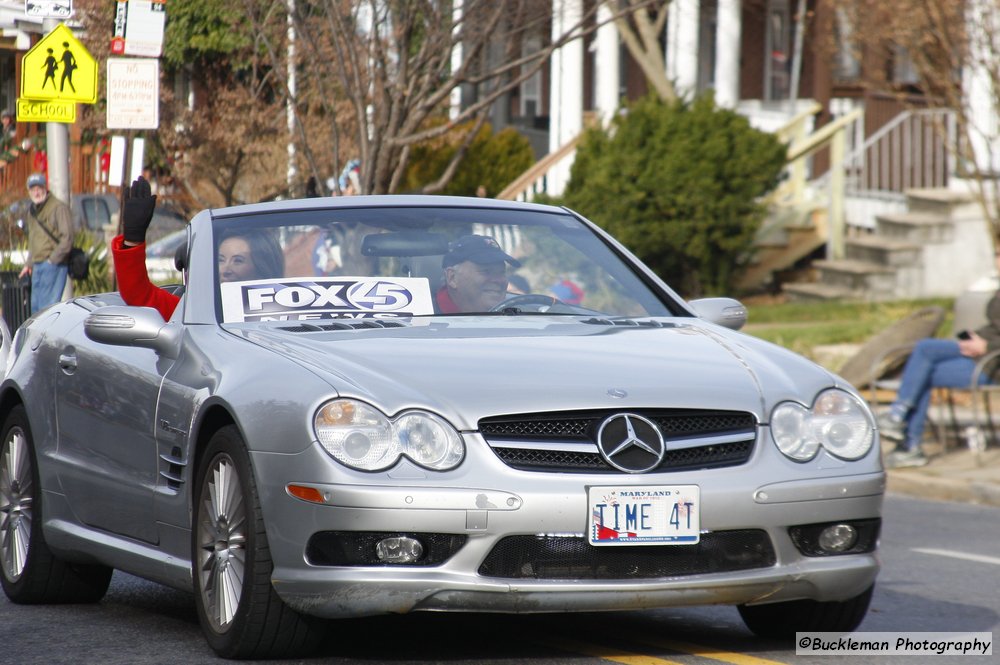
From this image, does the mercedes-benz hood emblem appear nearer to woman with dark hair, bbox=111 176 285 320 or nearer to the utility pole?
woman with dark hair, bbox=111 176 285 320

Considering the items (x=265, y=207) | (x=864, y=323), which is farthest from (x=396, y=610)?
(x=864, y=323)

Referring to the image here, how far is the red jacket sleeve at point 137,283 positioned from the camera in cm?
728

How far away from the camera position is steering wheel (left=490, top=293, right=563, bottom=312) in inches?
253

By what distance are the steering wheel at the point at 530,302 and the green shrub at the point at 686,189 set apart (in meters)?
14.4

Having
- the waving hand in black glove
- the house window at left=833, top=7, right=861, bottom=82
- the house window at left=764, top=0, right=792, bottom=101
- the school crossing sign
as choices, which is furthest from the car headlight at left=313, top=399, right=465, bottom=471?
the house window at left=764, top=0, right=792, bottom=101

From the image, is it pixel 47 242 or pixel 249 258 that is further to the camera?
pixel 47 242

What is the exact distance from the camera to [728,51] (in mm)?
27125

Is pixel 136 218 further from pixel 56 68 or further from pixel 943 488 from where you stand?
pixel 56 68

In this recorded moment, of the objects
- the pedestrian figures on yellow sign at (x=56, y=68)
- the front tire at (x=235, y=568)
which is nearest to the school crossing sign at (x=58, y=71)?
the pedestrian figures on yellow sign at (x=56, y=68)

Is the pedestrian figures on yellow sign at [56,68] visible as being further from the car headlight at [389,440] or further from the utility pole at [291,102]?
the car headlight at [389,440]

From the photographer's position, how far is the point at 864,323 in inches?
716

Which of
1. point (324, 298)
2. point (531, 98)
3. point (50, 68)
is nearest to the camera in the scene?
point (324, 298)

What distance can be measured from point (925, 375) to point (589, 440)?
7.27 meters

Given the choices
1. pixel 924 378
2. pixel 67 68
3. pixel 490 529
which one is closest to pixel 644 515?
pixel 490 529
